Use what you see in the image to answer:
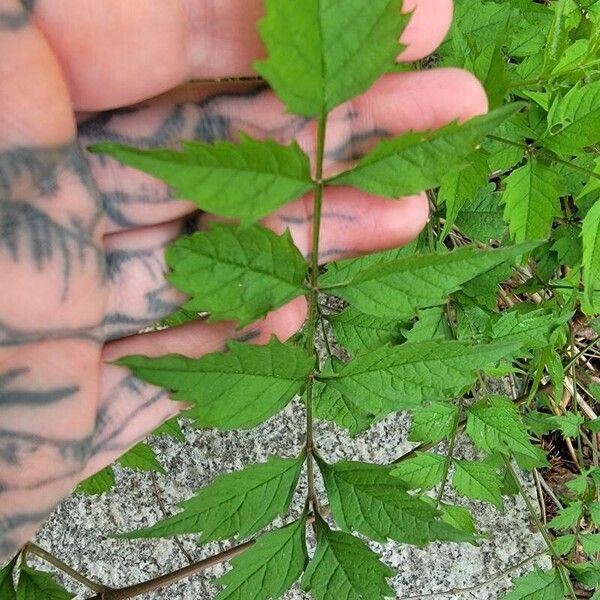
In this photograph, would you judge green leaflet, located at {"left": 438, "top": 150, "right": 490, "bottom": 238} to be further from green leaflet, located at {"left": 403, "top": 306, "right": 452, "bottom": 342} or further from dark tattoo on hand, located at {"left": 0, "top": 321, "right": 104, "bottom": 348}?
dark tattoo on hand, located at {"left": 0, "top": 321, "right": 104, "bottom": 348}

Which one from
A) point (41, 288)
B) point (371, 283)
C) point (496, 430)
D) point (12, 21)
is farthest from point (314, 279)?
point (496, 430)

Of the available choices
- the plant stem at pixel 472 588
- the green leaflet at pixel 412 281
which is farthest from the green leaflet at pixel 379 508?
the plant stem at pixel 472 588

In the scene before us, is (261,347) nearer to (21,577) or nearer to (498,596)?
(21,577)

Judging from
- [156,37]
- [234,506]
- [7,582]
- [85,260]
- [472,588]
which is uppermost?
[156,37]

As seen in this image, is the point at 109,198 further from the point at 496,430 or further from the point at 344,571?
the point at 496,430

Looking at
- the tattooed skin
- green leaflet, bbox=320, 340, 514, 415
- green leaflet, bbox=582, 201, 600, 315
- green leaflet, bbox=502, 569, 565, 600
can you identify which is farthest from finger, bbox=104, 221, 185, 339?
green leaflet, bbox=502, 569, 565, 600

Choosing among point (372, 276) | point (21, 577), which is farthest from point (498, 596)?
point (372, 276)

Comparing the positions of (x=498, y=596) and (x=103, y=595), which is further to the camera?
(x=498, y=596)
